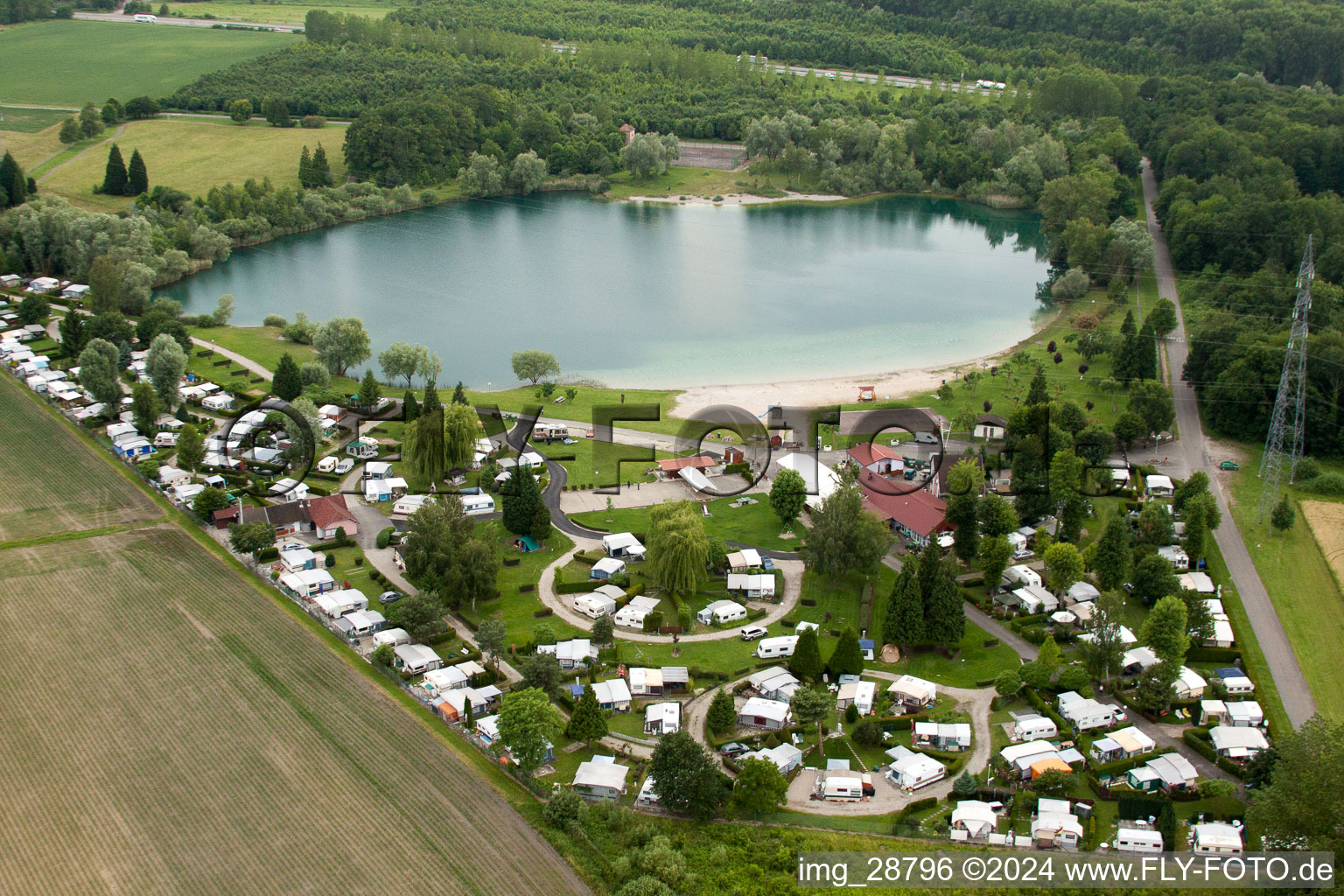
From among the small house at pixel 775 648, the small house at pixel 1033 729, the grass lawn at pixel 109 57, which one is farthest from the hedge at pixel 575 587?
the grass lawn at pixel 109 57

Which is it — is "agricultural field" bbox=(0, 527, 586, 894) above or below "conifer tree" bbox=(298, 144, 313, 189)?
below

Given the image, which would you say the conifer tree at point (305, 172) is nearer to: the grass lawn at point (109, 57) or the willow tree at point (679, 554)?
the grass lawn at point (109, 57)

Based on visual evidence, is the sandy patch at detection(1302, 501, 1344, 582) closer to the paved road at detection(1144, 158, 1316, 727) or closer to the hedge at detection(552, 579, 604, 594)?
the paved road at detection(1144, 158, 1316, 727)

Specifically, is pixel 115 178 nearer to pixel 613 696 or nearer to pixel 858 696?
pixel 613 696

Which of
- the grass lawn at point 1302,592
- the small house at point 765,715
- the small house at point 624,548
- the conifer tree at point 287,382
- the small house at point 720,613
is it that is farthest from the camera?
the conifer tree at point 287,382

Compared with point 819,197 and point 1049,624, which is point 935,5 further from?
point 1049,624

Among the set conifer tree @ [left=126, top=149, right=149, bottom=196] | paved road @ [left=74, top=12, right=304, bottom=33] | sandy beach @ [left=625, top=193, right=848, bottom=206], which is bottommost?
sandy beach @ [left=625, top=193, right=848, bottom=206]

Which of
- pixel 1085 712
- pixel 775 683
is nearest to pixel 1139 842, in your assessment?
pixel 1085 712

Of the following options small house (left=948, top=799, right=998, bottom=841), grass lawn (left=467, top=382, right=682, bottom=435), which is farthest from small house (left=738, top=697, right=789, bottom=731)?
grass lawn (left=467, top=382, right=682, bottom=435)
